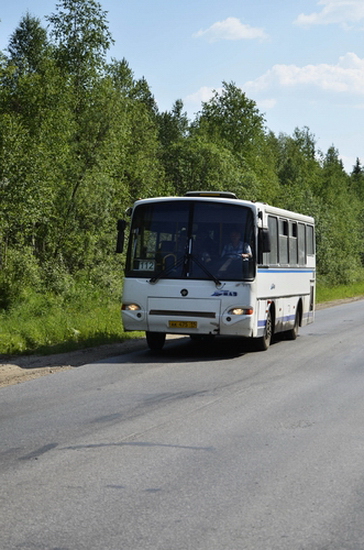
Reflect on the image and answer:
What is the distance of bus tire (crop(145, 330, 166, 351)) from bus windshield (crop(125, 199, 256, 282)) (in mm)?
1380

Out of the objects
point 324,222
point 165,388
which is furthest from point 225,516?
point 324,222

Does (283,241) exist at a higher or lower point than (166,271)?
higher

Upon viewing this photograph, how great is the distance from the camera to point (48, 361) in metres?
15.0

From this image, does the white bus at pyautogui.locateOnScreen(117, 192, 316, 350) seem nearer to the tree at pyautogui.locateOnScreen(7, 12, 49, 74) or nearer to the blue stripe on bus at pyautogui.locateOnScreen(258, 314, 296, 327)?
the blue stripe on bus at pyautogui.locateOnScreen(258, 314, 296, 327)

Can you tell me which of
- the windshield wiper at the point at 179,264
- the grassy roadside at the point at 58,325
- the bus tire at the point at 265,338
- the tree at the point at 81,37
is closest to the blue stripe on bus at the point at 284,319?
the bus tire at the point at 265,338

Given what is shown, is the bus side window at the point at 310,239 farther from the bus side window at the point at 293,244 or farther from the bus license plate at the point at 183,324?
the bus license plate at the point at 183,324

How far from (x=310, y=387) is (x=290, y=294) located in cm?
768

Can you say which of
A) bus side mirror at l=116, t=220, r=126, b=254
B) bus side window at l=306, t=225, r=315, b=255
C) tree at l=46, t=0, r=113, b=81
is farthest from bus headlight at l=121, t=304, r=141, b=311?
tree at l=46, t=0, r=113, b=81

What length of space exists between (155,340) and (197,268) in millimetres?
1952

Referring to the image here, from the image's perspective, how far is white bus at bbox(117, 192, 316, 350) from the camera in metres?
15.5

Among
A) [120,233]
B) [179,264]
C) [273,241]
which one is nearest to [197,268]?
[179,264]

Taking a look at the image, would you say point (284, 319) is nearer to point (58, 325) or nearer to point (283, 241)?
point (283, 241)

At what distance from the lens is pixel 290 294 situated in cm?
1950

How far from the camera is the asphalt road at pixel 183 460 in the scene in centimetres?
528
